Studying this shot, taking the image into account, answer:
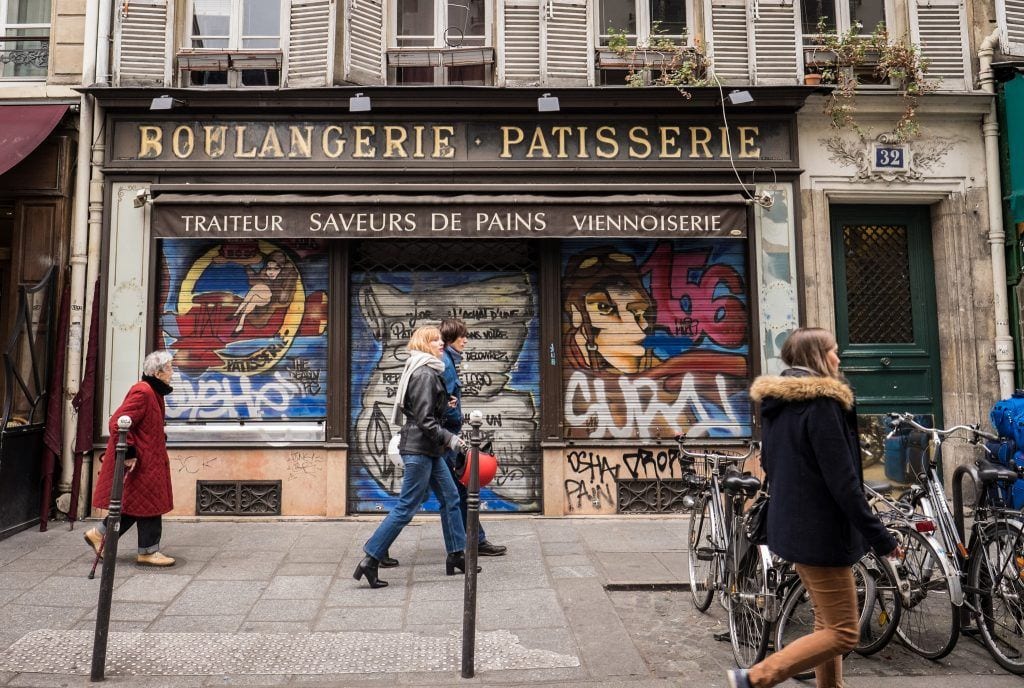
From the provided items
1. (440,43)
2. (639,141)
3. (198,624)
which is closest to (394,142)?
(440,43)

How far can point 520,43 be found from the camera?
8117 millimetres

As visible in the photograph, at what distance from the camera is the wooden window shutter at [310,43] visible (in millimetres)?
7930

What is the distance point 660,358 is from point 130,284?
601cm

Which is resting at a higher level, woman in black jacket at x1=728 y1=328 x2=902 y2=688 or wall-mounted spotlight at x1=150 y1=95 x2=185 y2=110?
wall-mounted spotlight at x1=150 y1=95 x2=185 y2=110

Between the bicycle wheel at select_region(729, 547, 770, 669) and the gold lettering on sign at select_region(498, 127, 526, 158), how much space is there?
538 cm

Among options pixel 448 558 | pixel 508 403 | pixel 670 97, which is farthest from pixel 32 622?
pixel 670 97

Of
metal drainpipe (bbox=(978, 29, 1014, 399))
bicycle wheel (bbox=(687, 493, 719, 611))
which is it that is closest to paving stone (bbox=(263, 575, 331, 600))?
bicycle wheel (bbox=(687, 493, 719, 611))

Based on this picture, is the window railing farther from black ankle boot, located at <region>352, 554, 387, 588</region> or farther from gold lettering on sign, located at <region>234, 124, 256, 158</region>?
black ankle boot, located at <region>352, 554, 387, 588</region>

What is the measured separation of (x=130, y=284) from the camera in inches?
304

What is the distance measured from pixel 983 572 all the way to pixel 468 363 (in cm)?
520

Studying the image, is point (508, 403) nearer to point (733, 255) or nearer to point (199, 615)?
point (733, 255)

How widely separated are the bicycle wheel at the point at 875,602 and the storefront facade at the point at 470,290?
11.6ft

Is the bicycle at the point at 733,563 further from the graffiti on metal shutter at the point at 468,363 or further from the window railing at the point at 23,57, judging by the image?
the window railing at the point at 23,57

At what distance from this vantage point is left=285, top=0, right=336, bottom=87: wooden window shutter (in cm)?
793
